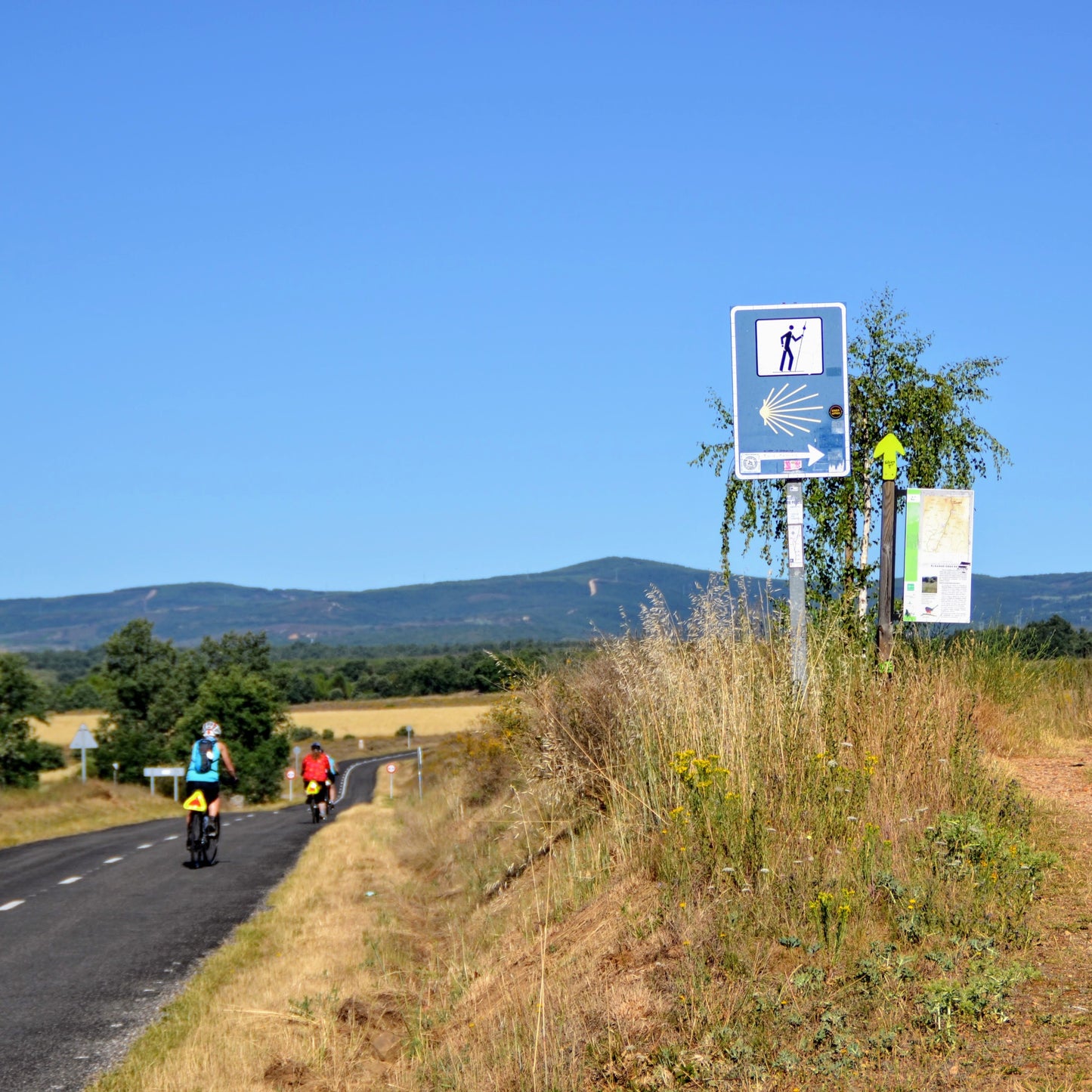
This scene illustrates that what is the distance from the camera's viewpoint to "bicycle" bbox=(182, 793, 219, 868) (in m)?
→ 18.7

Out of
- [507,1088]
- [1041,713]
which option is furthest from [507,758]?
[507,1088]

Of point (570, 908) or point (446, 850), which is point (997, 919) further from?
point (446, 850)

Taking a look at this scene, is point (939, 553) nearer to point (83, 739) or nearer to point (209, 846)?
point (209, 846)

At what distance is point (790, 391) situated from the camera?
1001cm

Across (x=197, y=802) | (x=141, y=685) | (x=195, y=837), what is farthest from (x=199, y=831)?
(x=141, y=685)

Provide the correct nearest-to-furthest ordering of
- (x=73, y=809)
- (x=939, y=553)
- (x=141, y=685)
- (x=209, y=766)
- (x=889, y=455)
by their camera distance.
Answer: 1. (x=889, y=455)
2. (x=939, y=553)
3. (x=209, y=766)
4. (x=73, y=809)
5. (x=141, y=685)

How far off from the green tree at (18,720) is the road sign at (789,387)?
214 feet

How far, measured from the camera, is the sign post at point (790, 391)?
32.5 ft

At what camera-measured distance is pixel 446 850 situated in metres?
16.4

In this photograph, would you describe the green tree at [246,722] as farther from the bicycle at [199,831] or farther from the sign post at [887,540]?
the sign post at [887,540]

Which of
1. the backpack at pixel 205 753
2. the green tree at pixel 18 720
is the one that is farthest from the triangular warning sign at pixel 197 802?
the green tree at pixel 18 720

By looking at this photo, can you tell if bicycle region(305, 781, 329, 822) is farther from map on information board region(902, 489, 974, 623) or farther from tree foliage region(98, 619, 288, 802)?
tree foliage region(98, 619, 288, 802)

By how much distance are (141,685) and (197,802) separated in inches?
3641

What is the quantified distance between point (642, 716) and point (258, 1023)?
10.1ft
